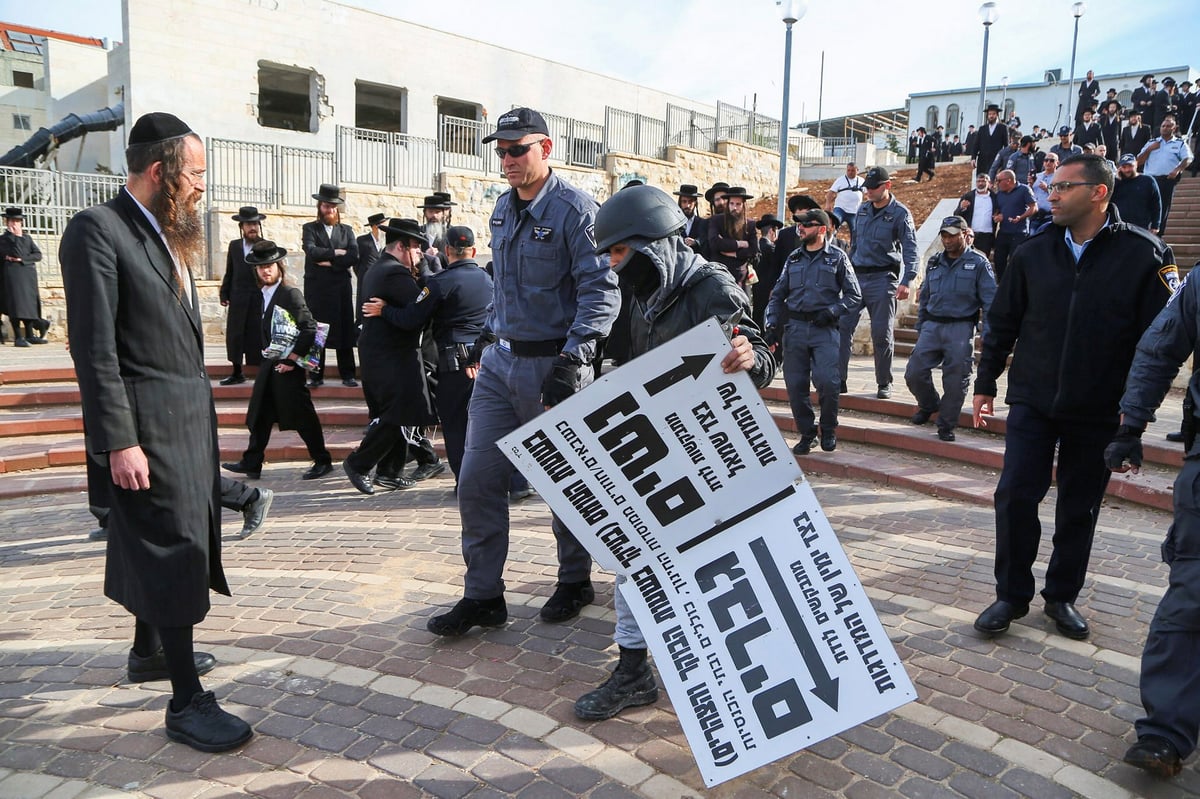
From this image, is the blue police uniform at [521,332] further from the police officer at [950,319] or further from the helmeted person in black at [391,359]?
the police officer at [950,319]

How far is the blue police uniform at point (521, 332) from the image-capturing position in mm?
3871

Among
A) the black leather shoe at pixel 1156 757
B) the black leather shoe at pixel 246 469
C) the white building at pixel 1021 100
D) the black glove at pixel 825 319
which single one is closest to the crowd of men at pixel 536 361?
the black leather shoe at pixel 1156 757

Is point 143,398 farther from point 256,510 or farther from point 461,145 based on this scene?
point 461,145

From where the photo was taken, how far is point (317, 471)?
24.7 feet

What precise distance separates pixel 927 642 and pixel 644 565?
1.77 meters

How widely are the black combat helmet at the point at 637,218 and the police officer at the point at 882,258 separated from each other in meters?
6.06

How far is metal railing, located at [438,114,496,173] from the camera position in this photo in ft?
60.7

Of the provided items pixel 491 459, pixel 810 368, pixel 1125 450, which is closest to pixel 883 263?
pixel 810 368

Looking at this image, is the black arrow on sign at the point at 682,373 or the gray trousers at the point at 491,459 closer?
the black arrow on sign at the point at 682,373

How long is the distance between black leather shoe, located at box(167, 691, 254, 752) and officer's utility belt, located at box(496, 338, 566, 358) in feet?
6.08

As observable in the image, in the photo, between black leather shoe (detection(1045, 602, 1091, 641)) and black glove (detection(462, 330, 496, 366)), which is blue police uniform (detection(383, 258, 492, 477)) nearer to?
black glove (detection(462, 330, 496, 366))

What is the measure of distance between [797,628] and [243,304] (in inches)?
332

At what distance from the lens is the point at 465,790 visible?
2773 mm

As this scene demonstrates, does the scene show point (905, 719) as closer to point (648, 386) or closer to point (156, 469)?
point (648, 386)
